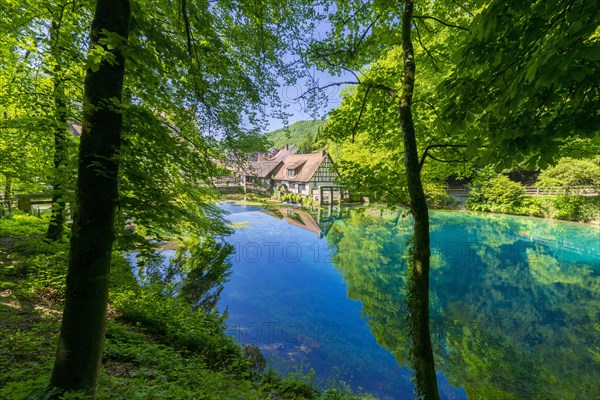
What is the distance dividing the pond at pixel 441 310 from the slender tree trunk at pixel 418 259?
5.98 feet

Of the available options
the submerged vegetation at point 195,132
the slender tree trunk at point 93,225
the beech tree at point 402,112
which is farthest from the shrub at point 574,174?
the slender tree trunk at point 93,225

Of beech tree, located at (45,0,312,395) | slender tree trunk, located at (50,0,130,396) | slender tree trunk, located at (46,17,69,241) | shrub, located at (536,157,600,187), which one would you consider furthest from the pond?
shrub, located at (536,157,600,187)

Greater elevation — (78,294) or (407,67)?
(407,67)

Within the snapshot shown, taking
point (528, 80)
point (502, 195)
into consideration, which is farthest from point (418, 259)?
point (502, 195)

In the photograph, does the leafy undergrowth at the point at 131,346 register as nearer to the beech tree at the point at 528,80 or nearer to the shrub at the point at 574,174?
the beech tree at the point at 528,80

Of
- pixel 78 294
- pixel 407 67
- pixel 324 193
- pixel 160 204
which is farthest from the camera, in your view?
pixel 324 193

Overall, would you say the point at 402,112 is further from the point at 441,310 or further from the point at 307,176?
the point at 307,176

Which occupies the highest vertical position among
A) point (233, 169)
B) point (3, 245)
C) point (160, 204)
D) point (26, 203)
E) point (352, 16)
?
point (352, 16)

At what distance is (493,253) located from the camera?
14.9 m

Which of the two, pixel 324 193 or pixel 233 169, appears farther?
pixel 324 193

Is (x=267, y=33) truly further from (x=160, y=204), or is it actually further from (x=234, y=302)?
(x=234, y=302)

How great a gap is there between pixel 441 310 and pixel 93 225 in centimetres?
1071

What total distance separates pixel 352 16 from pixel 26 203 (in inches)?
692

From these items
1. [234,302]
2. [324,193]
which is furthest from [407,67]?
[324,193]
